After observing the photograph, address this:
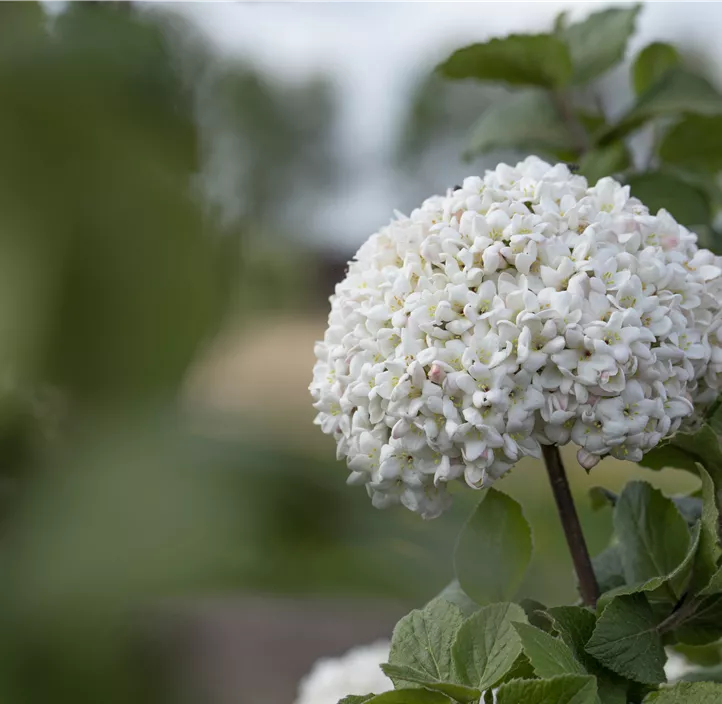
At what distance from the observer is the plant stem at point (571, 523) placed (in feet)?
1.42

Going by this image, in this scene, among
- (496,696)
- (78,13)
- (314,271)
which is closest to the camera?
(496,696)

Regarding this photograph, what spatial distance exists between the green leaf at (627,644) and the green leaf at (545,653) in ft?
0.11

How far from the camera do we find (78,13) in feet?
1.95

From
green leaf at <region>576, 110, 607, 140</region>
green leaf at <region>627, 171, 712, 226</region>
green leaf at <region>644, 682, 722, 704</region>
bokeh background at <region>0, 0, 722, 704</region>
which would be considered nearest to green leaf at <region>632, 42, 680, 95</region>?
green leaf at <region>576, 110, 607, 140</region>

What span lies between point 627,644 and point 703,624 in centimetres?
8

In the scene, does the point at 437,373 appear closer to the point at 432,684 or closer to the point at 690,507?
the point at 432,684

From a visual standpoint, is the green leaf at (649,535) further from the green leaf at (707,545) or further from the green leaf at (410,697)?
the green leaf at (410,697)

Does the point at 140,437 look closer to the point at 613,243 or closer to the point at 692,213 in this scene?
the point at 613,243

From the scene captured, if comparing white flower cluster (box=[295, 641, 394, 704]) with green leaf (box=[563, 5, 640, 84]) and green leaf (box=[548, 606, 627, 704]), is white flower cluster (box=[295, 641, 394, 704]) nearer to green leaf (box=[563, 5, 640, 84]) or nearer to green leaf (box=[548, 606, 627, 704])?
green leaf (box=[548, 606, 627, 704])

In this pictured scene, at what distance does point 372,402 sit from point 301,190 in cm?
1087

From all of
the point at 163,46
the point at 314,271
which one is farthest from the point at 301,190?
the point at 163,46

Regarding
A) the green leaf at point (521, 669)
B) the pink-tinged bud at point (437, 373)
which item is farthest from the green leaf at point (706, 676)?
the pink-tinged bud at point (437, 373)

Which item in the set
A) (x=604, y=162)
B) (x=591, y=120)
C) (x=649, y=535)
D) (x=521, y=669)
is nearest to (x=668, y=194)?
(x=604, y=162)

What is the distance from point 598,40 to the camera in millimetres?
705
